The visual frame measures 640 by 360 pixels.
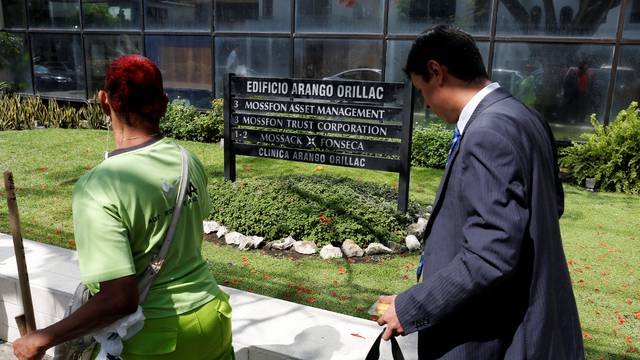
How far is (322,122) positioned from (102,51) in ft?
32.5

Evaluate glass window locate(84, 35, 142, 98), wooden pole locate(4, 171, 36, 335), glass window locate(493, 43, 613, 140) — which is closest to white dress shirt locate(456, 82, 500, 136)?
wooden pole locate(4, 171, 36, 335)

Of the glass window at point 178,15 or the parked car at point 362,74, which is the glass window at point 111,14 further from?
the parked car at point 362,74

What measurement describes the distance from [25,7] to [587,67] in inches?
569

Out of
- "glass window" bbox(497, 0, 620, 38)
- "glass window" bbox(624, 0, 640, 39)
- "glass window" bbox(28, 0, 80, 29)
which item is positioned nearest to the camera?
"glass window" bbox(624, 0, 640, 39)

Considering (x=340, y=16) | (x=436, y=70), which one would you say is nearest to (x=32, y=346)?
(x=436, y=70)

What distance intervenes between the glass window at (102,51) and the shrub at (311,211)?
842 cm

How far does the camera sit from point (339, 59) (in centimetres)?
1175

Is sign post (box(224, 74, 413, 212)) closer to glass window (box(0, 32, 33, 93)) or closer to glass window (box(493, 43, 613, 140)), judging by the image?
glass window (box(493, 43, 613, 140))

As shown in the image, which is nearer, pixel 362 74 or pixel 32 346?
pixel 32 346

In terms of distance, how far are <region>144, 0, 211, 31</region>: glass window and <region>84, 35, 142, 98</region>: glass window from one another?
731mm

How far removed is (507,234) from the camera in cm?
150

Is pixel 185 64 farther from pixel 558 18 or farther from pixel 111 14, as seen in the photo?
pixel 558 18

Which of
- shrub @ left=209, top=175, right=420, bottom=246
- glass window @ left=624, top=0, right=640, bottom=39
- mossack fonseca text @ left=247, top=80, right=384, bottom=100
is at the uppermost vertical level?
glass window @ left=624, top=0, right=640, bottom=39

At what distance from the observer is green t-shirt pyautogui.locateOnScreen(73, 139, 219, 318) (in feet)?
5.37
